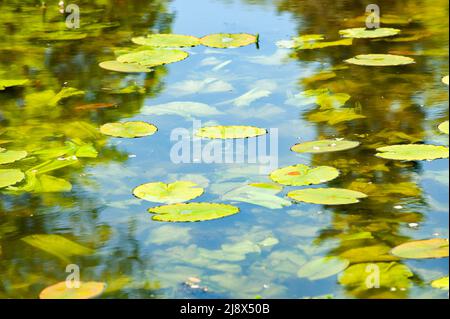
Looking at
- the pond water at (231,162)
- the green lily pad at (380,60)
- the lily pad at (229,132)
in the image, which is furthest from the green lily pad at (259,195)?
the green lily pad at (380,60)

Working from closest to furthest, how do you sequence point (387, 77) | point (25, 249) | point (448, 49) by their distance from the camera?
point (25, 249), point (387, 77), point (448, 49)

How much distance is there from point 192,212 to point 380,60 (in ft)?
4.49

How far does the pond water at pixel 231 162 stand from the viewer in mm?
1919

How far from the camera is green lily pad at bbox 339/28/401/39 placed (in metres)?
3.63

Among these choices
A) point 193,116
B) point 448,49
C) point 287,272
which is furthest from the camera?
point 448,49

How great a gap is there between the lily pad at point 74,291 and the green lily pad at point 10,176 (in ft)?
1.97

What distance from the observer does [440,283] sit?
5.88ft

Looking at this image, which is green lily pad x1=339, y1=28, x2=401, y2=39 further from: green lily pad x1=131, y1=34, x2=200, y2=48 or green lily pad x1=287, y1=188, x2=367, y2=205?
green lily pad x1=287, y1=188, x2=367, y2=205

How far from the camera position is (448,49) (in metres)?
3.41

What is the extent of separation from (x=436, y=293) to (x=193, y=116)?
50.5 inches

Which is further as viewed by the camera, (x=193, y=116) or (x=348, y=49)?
(x=348, y=49)

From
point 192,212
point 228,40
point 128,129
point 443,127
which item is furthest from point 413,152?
point 228,40

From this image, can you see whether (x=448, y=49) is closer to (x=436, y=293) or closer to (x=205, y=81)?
(x=205, y=81)
